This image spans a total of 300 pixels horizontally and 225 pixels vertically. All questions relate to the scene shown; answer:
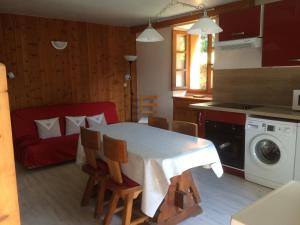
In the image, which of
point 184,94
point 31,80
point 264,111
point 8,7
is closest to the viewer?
point 264,111

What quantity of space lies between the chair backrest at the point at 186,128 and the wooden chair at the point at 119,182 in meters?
0.88

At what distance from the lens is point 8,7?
3.76 metres

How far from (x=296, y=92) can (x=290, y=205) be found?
2.42 meters

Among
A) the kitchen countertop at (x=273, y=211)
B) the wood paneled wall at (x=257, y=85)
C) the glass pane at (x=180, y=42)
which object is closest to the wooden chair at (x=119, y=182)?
the kitchen countertop at (x=273, y=211)

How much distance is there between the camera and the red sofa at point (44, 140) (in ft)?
11.6

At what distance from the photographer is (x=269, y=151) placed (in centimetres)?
301

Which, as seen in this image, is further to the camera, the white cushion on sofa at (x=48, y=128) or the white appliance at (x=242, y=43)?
the white cushion on sofa at (x=48, y=128)

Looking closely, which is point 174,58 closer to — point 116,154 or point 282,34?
point 282,34

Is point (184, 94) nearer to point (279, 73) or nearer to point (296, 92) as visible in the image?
point (279, 73)

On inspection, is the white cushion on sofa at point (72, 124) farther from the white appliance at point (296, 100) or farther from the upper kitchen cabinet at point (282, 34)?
the white appliance at point (296, 100)

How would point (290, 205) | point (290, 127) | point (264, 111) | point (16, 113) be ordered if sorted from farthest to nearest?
point (16, 113) → point (264, 111) → point (290, 127) → point (290, 205)

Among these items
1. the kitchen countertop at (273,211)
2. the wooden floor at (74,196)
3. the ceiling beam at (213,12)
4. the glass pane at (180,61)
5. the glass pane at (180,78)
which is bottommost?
the wooden floor at (74,196)

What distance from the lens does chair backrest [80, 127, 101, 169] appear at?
7.50ft

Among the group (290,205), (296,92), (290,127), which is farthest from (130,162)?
(296,92)
